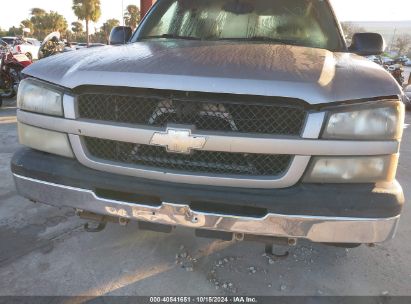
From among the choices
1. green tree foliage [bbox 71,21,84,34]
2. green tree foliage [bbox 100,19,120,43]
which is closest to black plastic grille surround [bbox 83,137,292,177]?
green tree foliage [bbox 100,19,120,43]

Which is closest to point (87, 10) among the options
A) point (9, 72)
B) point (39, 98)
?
point (9, 72)

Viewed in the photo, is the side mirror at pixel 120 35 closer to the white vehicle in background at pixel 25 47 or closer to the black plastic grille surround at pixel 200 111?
the black plastic grille surround at pixel 200 111

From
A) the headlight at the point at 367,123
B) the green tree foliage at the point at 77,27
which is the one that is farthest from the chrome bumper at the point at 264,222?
the green tree foliage at the point at 77,27

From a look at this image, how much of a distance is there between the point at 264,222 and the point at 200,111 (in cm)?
64

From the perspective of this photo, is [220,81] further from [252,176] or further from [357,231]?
[357,231]

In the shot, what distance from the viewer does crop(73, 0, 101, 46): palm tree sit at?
51.7 metres

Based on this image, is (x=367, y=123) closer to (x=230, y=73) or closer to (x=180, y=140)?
(x=230, y=73)

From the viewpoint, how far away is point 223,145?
1925 mm

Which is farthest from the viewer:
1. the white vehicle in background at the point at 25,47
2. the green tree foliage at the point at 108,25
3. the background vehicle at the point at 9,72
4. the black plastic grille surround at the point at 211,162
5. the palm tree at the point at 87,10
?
the green tree foliage at the point at 108,25

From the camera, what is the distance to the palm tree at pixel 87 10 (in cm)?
5171

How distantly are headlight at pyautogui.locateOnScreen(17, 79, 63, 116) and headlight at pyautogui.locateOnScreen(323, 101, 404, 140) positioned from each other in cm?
144

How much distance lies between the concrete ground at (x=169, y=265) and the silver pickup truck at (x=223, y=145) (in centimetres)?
54

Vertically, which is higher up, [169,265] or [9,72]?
[169,265]

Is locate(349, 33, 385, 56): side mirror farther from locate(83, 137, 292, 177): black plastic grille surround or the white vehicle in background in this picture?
the white vehicle in background
